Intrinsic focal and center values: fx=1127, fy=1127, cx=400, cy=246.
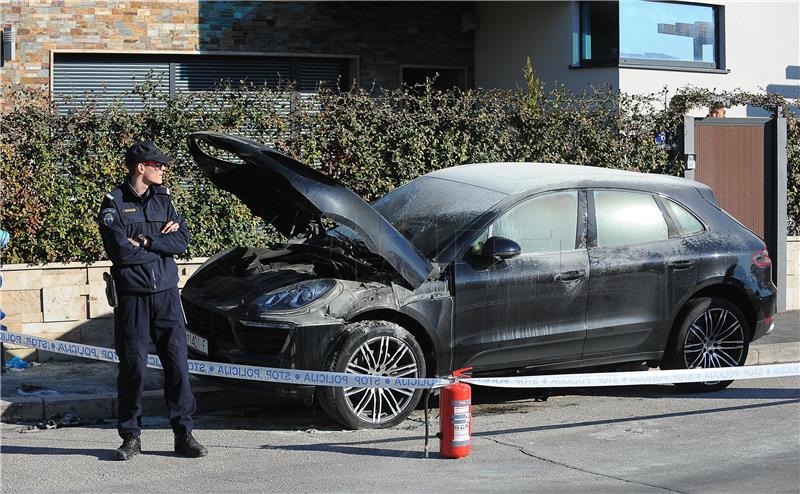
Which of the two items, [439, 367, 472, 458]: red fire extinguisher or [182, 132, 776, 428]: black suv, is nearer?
[439, 367, 472, 458]: red fire extinguisher

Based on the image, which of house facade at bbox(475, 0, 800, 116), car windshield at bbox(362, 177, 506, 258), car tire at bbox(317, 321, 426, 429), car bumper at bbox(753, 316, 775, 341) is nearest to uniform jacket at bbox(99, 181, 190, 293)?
car tire at bbox(317, 321, 426, 429)

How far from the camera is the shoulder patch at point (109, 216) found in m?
6.88

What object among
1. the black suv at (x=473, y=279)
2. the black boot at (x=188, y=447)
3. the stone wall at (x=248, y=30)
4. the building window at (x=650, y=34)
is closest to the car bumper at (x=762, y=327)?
the black suv at (x=473, y=279)

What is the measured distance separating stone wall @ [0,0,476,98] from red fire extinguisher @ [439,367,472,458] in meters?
10.2

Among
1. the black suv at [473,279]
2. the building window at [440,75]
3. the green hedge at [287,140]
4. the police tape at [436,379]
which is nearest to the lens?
the police tape at [436,379]

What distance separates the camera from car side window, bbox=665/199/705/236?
896 centimetres

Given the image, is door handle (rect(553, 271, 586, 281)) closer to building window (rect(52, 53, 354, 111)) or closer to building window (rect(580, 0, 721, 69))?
building window (rect(580, 0, 721, 69))

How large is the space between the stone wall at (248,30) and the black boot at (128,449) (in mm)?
9380

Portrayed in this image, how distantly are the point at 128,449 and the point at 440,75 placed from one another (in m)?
11.9

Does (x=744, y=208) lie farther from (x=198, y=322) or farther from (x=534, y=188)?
(x=198, y=322)

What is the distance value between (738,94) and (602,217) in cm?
586

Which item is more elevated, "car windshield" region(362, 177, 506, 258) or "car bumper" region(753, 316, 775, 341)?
"car windshield" region(362, 177, 506, 258)

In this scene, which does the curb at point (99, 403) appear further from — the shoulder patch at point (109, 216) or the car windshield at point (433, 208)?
the shoulder patch at point (109, 216)

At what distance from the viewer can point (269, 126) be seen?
441 inches
